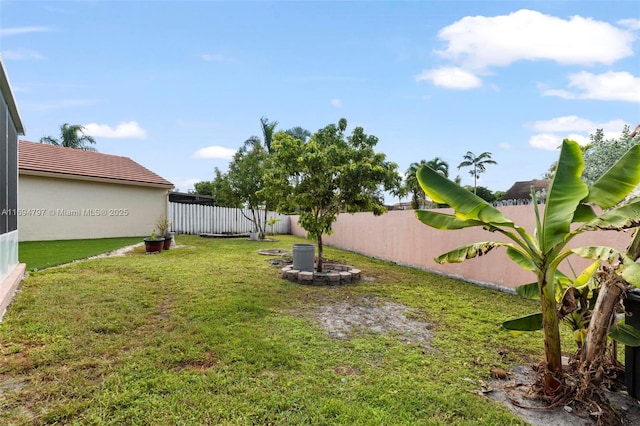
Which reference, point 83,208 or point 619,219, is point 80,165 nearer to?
point 83,208

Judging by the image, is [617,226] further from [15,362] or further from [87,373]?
[15,362]

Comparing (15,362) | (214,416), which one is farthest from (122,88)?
(214,416)

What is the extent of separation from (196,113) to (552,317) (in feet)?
45.1

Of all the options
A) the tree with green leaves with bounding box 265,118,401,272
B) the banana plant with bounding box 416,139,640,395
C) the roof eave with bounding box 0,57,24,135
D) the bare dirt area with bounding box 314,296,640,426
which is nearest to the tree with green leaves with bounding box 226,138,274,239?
the tree with green leaves with bounding box 265,118,401,272

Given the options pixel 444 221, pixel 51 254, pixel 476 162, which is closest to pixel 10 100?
pixel 51 254

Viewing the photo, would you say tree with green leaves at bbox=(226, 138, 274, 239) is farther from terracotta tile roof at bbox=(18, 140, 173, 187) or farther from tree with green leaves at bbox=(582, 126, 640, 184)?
tree with green leaves at bbox=(582, 126, 640, 184)

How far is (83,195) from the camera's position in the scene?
14.0 metres

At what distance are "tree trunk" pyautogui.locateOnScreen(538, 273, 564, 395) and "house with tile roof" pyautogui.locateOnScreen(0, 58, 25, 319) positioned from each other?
255 inches

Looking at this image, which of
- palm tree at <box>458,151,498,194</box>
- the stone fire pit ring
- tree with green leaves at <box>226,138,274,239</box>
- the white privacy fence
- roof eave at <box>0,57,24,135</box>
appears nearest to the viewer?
roof eave at <box>0,57,24,135</box>

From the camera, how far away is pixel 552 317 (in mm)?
2828

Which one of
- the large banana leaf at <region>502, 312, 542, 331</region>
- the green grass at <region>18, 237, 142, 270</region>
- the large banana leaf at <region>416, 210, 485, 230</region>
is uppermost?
the large banana leaf at <region>416, 210, 485, 230</region>

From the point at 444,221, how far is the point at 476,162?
125 feet

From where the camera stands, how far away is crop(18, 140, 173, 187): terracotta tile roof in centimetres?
1305

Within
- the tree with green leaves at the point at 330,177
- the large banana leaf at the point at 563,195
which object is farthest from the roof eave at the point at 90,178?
the large banana leaf at the point at 563,195
